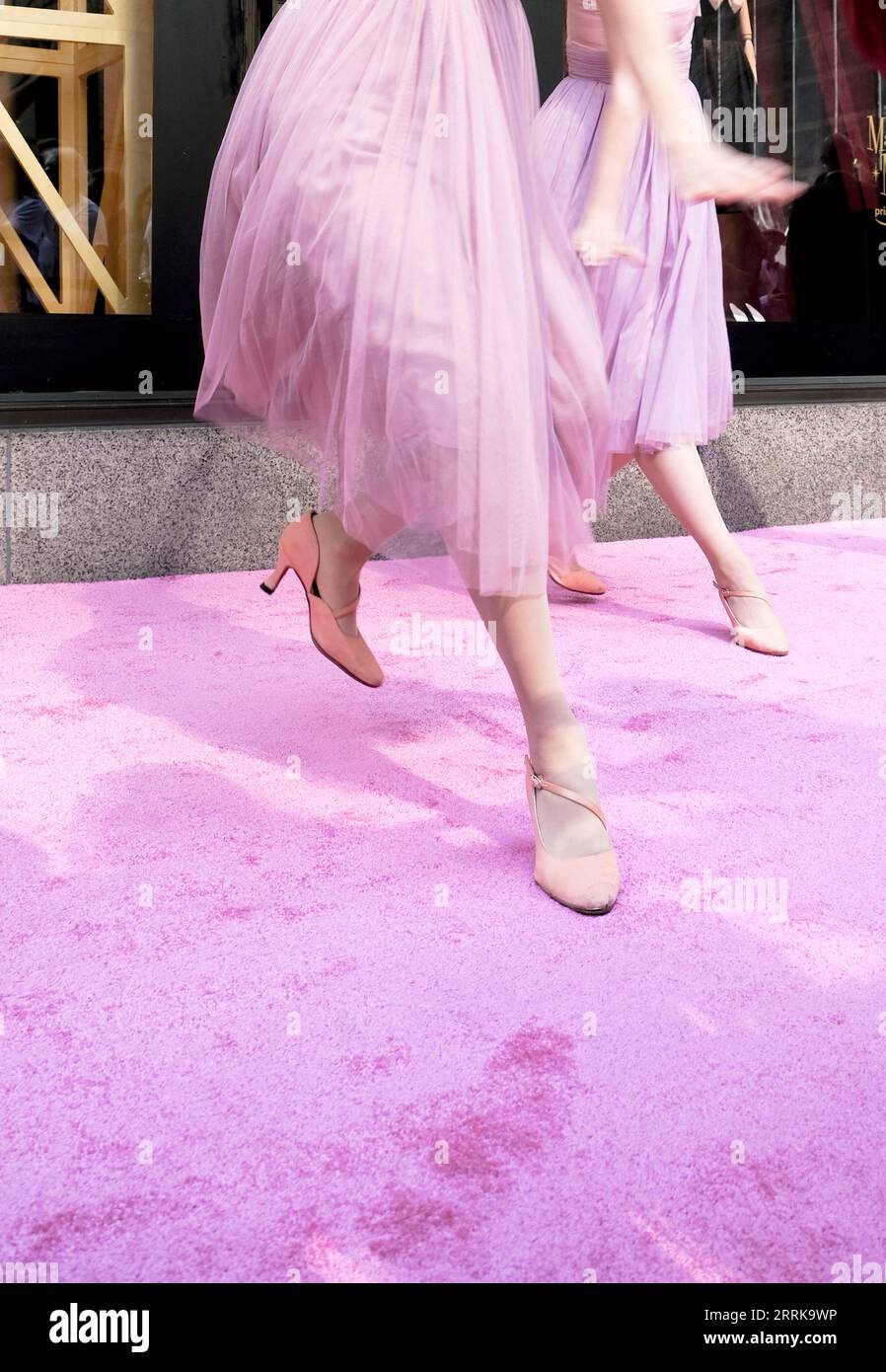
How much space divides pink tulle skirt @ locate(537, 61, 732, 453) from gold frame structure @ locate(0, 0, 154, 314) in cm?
159

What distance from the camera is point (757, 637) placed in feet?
10.6

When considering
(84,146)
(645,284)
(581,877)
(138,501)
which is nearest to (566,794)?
(581,877)

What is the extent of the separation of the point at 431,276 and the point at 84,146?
9.91ft

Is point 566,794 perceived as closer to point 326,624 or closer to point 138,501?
point 326,624

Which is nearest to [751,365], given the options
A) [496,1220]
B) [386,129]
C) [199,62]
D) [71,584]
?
[199,62]

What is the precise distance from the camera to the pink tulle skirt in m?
3.31

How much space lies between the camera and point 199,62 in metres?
4.21

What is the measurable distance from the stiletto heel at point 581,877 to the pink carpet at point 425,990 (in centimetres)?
3

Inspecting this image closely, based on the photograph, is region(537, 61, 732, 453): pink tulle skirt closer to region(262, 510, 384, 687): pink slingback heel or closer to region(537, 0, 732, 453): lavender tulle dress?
region(537, 0, 732, 453): lavender tulle dress

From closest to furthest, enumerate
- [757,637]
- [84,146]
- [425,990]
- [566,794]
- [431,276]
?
[425,990]
[431,276]
[566,794]
[757,637]
[84,146]

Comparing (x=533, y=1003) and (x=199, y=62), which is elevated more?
(x=199, y=62)

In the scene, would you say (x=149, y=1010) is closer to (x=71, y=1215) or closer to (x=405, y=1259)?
(x=71, y=1215)

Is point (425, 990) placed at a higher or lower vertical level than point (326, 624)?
lower

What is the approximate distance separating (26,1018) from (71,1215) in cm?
36
